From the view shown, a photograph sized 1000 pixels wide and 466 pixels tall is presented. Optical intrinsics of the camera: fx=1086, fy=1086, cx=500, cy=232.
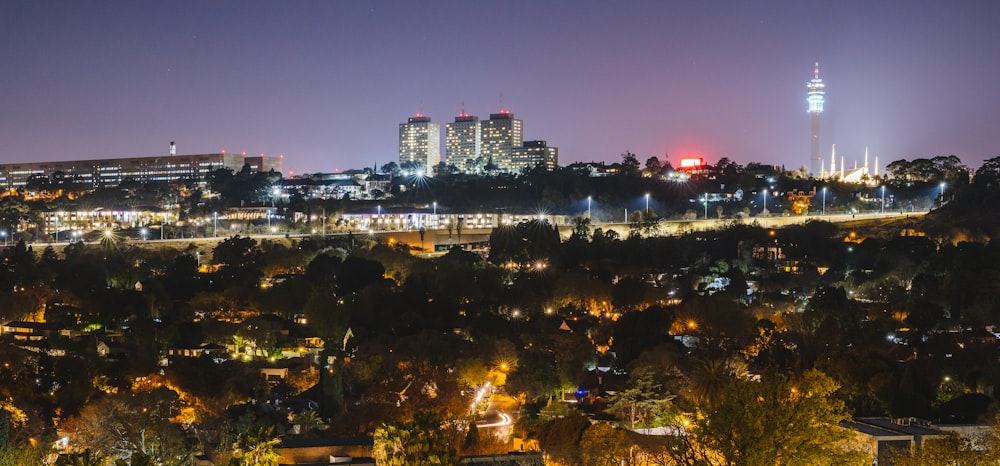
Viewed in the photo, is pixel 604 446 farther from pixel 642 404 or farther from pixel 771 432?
pixel 642 404

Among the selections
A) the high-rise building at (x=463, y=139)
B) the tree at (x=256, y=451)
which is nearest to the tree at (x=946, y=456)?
the tree at (x=256, y=451)

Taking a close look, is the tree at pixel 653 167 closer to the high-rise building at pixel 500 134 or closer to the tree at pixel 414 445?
the high-rise building at pixel 500 134

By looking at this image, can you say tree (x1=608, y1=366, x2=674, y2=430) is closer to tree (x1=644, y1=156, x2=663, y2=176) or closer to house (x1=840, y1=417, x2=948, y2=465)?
house (x1=840, y1=417, x2=948, y2=465)

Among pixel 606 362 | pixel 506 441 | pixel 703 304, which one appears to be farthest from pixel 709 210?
pixel 506 441

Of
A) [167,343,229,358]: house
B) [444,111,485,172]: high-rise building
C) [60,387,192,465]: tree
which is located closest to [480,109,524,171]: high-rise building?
[444,111,485,172]: high-rise building

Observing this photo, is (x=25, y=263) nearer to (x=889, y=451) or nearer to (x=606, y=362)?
(x=606, y=362)

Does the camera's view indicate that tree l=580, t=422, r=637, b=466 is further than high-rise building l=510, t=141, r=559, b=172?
No

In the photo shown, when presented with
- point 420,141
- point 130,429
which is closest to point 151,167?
point 420,141
